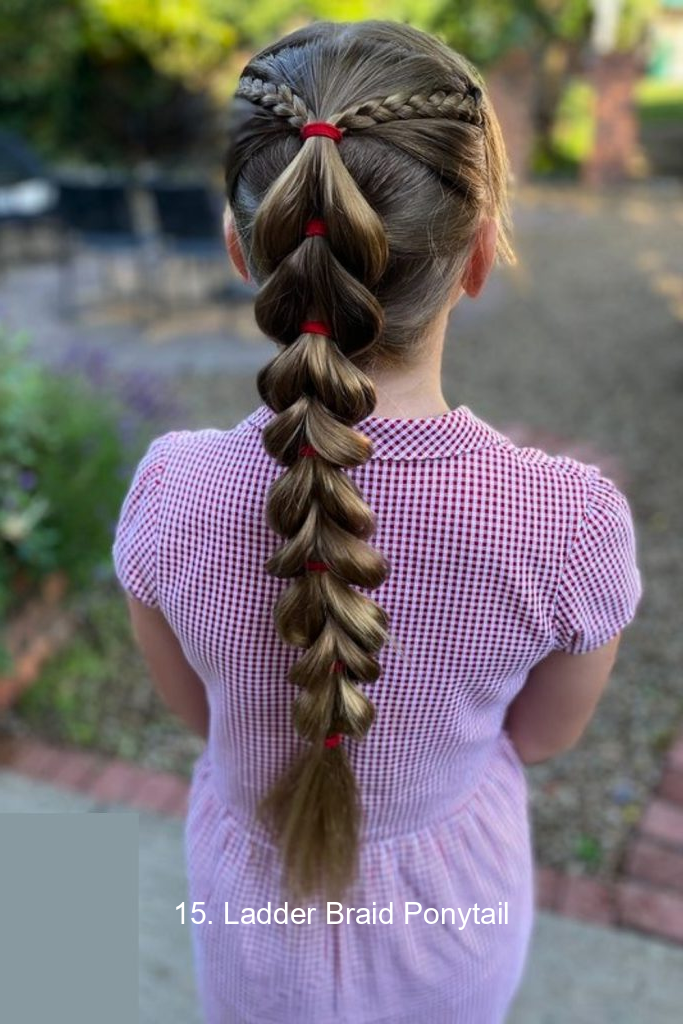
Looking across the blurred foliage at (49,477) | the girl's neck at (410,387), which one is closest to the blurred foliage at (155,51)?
the blurred foliage at (49,477)

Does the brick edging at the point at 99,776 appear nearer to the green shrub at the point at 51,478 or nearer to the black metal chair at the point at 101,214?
the green shrub at the point at 51,478

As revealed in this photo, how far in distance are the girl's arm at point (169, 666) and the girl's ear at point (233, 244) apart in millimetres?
420

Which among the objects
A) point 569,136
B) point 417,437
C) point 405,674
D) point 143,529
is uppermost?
point 569,136

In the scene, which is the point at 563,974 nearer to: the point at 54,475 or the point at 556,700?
the point at 556,700

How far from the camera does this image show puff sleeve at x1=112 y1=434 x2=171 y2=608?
110 centimetres

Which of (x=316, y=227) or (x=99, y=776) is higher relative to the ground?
(x=316, y=227)

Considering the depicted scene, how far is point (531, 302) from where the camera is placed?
762 cm

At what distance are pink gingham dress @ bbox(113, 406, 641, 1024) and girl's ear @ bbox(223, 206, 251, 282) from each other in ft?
0.61

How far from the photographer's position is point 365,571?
0.98m

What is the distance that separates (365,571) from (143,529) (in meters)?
0.29

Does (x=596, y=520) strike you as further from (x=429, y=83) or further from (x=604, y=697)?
(x=604, y=697)

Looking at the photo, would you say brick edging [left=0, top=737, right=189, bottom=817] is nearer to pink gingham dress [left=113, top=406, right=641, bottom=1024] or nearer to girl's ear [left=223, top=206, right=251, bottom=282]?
pink gingham dress [left=113, top=406, right=641, bottom=1024]

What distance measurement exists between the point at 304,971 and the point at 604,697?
6.99ft

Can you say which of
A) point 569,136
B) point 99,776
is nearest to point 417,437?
point 99,776
